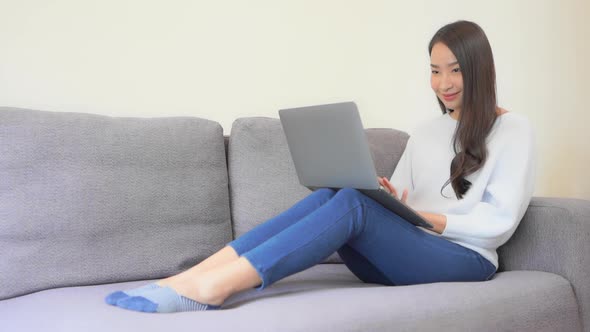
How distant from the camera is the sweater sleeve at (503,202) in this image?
1674mm

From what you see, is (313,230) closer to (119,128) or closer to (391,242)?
(391,242)

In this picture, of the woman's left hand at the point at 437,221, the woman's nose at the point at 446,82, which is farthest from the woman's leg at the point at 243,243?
the woman's nose at the point at 446,82

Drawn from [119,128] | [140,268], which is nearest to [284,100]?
[119,128]

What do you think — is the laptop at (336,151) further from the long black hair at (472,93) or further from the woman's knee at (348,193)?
the long black hair at (472,93)

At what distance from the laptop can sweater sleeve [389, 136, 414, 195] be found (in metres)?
0.40

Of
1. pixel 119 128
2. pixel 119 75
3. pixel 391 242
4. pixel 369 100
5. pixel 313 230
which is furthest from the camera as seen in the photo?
pixel 369 100

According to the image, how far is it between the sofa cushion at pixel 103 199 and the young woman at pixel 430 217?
1.05ft

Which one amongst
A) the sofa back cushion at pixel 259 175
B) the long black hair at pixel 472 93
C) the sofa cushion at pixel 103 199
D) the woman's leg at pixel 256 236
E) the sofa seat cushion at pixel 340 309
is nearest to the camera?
the sofa seat cushion at pixel 340 309

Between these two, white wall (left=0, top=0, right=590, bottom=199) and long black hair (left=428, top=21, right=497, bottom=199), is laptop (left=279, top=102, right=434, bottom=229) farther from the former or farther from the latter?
white wall (left=0, top=0, right=590, bottom=199)

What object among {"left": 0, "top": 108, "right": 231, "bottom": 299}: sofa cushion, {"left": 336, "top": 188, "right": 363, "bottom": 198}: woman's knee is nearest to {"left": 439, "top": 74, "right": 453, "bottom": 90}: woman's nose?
{"left": 336, "top": 188, "right": 363, "bottom": 198}: woman's knee

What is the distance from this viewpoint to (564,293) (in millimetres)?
1647

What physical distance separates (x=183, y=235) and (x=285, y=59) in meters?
0.91

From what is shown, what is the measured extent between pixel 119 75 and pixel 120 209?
22.5 inches

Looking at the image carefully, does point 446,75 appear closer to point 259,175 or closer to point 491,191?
point 491,191
